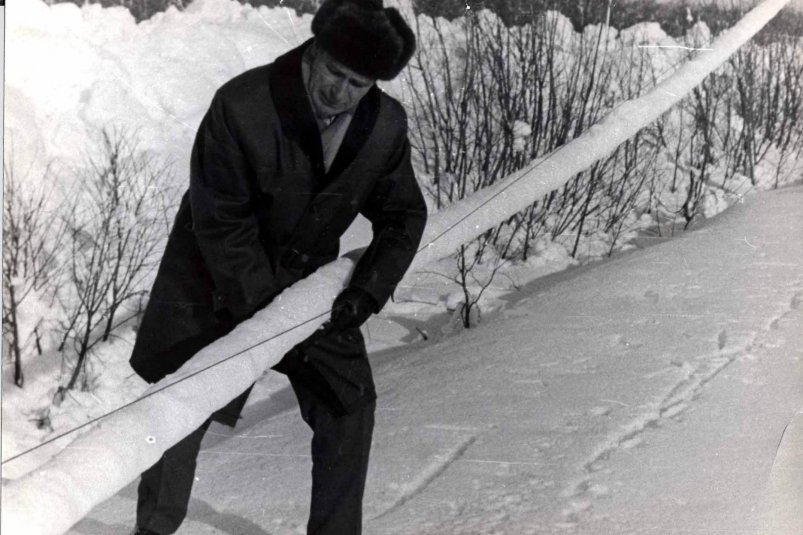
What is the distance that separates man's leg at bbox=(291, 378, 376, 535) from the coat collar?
349 mm

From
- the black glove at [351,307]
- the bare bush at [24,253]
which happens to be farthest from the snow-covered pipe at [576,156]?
the bare bush at [24,253]

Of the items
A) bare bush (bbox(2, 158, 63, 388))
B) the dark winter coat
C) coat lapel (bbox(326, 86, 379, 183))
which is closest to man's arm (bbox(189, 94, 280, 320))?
the dark winter coat

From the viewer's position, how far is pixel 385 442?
5.00 feet

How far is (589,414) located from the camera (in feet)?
5.10

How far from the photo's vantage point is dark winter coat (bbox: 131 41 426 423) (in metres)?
1.37

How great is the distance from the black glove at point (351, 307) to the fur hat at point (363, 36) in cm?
31

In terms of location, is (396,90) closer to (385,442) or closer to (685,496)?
(385,442)

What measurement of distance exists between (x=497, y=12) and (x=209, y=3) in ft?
1.52

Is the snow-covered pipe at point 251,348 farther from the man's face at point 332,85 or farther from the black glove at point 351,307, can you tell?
the man's face at point 332,85

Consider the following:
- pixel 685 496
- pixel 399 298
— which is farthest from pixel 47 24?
pixel 685 496

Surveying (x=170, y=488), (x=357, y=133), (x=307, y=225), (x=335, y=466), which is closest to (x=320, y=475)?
(x=335, y=466)

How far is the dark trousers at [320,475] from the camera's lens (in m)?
1.43

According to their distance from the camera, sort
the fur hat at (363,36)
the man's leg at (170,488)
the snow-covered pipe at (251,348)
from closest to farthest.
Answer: the snow-covered pipe at (251,348) → the fur hat at (363,36) → the man's leg at (170,488)

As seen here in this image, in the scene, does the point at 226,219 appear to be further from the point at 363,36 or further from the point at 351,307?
the point at 363,36
